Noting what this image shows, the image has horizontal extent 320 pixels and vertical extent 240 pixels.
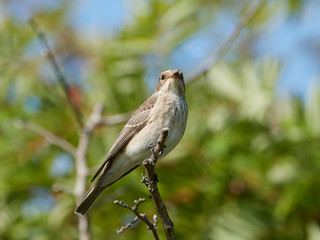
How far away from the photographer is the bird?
4434 millimetres

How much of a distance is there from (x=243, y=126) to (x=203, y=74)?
82 centimetres

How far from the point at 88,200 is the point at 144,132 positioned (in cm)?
69

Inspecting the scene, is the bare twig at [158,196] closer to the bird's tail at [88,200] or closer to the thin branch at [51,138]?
the bird's tail at [88,200]

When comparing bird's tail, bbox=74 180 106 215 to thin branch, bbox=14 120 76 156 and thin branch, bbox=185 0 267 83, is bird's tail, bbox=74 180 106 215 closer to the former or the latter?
thin branch, bbox=14 120 76 156

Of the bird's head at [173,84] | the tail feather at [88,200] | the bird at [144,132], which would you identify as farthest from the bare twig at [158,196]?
the bird's head at [173,84]

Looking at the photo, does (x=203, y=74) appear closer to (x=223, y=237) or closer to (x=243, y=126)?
(x=243, y=126)

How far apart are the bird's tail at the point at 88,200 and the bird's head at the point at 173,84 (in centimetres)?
99

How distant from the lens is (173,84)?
4.79 metres

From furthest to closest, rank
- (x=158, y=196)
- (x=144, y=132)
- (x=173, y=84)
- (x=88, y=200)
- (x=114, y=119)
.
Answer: (x=114, y=119) → (x=173, y=84) → (x=144, y=132) → (x=88, y=200) → (x=158, y=196)

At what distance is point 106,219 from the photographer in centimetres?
564

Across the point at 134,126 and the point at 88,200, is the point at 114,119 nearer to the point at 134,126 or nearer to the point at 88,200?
the point at 134,126

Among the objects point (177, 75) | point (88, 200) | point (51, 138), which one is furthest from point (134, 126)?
point (51, 138)

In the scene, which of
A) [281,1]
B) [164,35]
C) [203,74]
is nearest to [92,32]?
[164,35]

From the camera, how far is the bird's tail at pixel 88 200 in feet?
14.2
